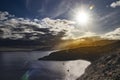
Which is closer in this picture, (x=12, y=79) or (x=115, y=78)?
(x=115, y=78)

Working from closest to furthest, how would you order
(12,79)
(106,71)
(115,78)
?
(115,78)
(106,71)
(12,79)

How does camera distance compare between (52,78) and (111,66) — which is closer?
(111,66)

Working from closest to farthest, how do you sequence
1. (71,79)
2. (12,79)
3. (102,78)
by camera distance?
(102,78)
(71,79)
(12,79)

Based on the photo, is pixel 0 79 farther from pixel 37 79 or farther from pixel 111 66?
pixel 111 66

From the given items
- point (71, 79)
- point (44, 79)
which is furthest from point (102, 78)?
point (44, 79)

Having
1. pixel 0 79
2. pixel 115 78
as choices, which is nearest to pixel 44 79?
pixel 0 79

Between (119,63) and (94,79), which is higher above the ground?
(119,63)

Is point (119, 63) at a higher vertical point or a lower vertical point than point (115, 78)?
higher

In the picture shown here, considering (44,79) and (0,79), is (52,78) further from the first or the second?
(0,79)

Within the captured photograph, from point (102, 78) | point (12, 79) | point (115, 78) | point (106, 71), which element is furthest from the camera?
point (12, 79)
